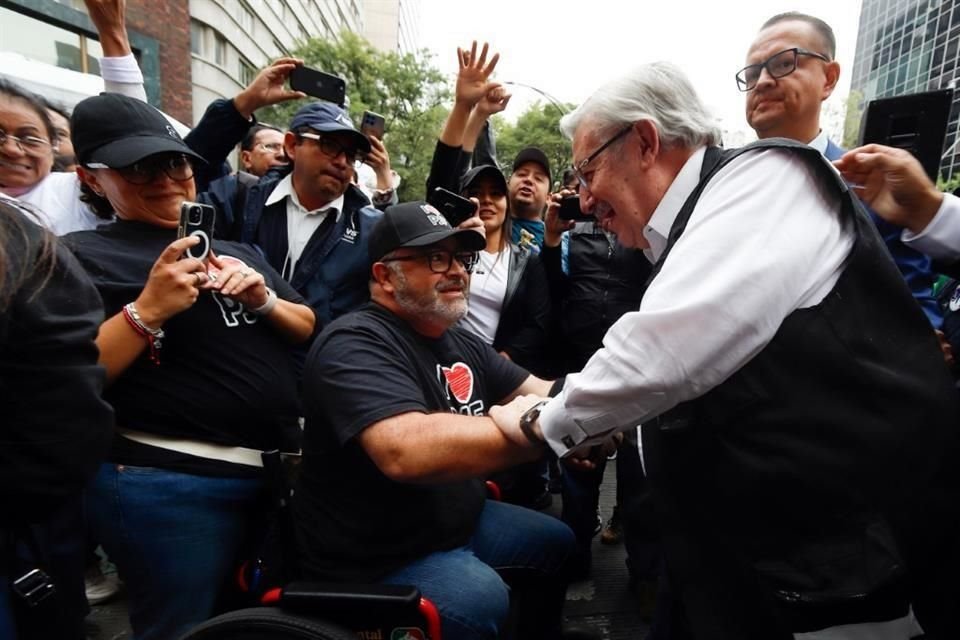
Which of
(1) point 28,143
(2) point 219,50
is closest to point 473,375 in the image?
(1) point 28,143

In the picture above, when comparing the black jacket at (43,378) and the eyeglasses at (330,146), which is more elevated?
the eyeglasses at (330,146)

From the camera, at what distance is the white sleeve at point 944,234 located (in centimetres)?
166

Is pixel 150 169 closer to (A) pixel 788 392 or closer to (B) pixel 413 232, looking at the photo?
(B) pixel 413 232

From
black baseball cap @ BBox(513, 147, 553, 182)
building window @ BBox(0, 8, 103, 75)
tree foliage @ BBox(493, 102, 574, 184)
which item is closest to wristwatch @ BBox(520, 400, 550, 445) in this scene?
black baseball cap @ BBox(513, 147, 553, 182)

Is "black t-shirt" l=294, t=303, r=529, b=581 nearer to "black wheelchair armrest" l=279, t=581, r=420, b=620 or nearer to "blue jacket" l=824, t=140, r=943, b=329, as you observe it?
"black wheelchair armrest" l=279, t=581, r=420, b=620

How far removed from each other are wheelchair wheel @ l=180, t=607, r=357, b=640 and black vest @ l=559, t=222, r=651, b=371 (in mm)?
2011

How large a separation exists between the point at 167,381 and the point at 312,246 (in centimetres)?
108

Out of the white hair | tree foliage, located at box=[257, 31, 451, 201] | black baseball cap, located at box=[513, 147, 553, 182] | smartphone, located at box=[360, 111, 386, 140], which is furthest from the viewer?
tree foliage, located at box=[257, 31, 451, 201]

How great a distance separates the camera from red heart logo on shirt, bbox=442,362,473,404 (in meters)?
2.01

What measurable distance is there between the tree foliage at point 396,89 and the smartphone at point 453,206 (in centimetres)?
2119

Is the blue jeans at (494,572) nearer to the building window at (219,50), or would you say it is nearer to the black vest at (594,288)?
the black vest at (594,288)

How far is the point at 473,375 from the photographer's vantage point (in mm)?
2117

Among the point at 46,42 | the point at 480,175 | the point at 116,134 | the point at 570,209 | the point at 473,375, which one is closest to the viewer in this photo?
the point at 116,134

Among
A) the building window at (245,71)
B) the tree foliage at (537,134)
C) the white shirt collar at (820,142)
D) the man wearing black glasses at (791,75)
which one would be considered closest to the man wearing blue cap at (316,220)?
the man wearing black glasses at (791,75)
